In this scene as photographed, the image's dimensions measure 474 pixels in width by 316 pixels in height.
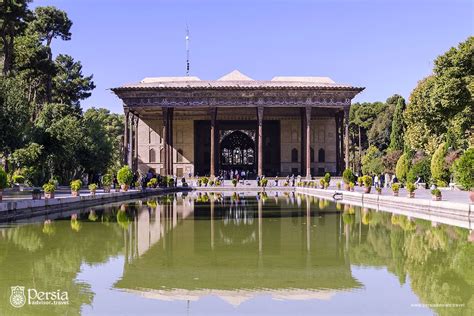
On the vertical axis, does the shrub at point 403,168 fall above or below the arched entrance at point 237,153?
below

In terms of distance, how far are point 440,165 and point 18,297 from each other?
29480mm

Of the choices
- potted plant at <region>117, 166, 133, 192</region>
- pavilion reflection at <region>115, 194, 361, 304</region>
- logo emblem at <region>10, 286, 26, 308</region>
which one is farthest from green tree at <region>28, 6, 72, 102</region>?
logo emblem at <region>10, 286, 26, 308</region>

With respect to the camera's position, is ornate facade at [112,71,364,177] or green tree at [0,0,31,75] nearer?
green tree at [0,0,31,75]

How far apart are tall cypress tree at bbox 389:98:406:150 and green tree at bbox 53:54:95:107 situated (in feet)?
76.0

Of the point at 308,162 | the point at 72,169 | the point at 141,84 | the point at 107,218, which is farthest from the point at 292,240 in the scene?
the point at 141,84

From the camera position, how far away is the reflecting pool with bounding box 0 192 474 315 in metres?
6.14

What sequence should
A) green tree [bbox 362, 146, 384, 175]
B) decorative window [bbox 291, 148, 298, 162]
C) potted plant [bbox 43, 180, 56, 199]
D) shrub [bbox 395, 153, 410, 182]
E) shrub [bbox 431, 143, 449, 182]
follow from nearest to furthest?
potted plant [bbox 43, 180, 56, 199] < shrub [bbox 431, 143, 449, 182] < shrub [bbox 395, 153, 410, 182] < green tree [bbox 362, 146, 384, 175] < decorative window [bbox 291, 148, 298, 162]

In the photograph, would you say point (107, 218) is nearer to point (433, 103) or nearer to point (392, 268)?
point (392, 268)

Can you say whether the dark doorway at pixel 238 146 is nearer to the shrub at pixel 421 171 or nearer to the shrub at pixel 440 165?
the shrub at pixel 421 171

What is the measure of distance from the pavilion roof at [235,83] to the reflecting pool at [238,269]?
3517 centimetres

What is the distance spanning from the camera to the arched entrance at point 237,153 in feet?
186

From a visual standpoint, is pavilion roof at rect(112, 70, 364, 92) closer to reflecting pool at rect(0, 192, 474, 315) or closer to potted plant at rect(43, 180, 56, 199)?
potted plant at rect(43, 180, 56, 199)

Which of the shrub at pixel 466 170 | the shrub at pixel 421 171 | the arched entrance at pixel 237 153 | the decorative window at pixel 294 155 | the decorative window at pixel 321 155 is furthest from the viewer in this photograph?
the arched entrance at pixel 237 153

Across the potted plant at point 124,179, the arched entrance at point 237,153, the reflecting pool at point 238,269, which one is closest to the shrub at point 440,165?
the potted plant at point 124,179
